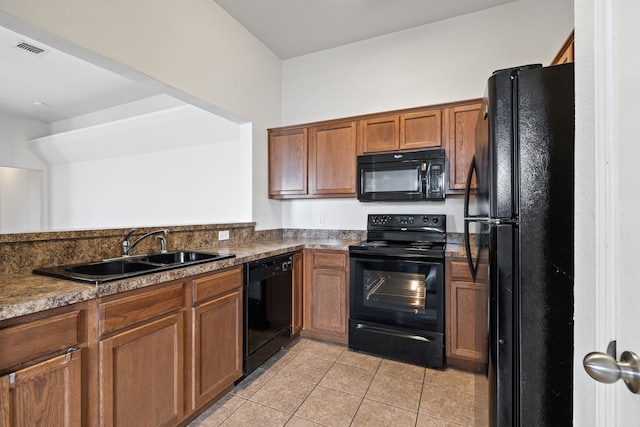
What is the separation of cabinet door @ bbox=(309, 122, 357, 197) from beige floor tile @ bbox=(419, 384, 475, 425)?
1774 mm

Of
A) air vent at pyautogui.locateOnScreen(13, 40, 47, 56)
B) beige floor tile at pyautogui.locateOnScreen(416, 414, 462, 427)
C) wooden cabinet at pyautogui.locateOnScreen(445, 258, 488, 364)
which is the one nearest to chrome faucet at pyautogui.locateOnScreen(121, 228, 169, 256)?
beige floor tile at pyautogui.locateOnScreen(416, 414, 462, 427)

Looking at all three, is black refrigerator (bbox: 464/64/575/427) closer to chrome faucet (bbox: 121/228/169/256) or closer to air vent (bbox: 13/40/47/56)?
chrome faucet (bbox: 121/228/169/256)

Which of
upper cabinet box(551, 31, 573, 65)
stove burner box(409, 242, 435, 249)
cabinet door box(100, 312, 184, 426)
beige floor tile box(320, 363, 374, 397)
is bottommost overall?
beige floor tile box(320, 363, 374, 397)

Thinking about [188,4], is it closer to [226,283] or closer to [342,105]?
[342,105]

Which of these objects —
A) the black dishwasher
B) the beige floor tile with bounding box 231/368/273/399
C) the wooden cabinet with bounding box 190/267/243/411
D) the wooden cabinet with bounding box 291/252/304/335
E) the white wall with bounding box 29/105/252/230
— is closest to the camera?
the wooden cabinet with bounding box 190/267/243/411

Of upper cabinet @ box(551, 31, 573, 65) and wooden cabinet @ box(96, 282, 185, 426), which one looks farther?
upper cabinet @ box(551, 31, 573, 65)

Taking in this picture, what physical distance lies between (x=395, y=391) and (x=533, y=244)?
1.56 meters

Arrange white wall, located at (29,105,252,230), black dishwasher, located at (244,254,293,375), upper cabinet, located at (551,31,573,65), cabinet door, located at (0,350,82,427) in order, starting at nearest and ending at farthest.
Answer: cabinet door, located at (0,350,82,427)
upper cabinet, located at (551,31,573,65)
black dishwasher, located at (244,254,293,375)
white wall, located at (29,105,252,230)

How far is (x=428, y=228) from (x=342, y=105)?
1650 mm

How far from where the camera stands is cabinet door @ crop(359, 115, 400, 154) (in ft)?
9.16

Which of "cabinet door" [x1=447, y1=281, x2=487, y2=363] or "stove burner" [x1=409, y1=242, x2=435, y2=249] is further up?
"stove burner" [x1=409, y1=242, x2=435, y2=249]
